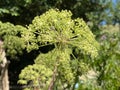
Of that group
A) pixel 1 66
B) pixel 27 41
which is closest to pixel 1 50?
pixel 1 66

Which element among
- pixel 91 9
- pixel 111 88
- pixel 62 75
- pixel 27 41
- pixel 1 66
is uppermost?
pixel 91 9

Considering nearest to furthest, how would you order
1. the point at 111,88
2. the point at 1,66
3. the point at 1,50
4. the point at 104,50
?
the point at 111,88, the point at 104,50, the point at 1,50, the point at 1,66

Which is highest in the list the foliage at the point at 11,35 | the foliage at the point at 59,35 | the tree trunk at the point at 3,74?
the foliage at the point at 11,35

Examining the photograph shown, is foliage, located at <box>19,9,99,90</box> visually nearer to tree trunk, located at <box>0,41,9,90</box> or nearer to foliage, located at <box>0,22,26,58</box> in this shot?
foliage, located at <box>0,22,26,58</box>

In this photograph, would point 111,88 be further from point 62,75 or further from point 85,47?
point 62,75

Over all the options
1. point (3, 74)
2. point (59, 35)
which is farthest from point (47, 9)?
point (59, 35)

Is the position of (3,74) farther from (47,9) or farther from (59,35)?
(59,35)

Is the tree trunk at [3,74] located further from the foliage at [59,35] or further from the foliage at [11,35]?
the foliage at [59,35]

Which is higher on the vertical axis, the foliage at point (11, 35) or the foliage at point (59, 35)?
the foliage at point (11, 35)

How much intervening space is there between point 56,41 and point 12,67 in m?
6.61

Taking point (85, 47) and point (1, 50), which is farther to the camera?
point (1, 50)

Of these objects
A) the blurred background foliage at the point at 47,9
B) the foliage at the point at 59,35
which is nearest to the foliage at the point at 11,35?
the blurred background foliage at the point at 47,9

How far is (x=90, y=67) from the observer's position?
3947 millimetres

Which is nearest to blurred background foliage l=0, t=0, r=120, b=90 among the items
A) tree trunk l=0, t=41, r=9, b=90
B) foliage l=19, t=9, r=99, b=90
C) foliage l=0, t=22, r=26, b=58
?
tree trunk l=0, t=41, r=9, b=90
